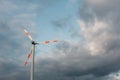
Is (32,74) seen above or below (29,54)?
below

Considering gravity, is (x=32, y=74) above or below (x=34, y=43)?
below

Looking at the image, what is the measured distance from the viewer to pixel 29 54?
151000 mm

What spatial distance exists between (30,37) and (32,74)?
22049 mm

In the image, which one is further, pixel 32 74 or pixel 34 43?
pixel 34 43

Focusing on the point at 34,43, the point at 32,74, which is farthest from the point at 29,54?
the point at 32,74

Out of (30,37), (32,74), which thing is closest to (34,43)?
(30,37)

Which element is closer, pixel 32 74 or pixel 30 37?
pixel 32 74

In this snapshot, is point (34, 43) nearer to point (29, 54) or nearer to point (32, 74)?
point (29, 54)

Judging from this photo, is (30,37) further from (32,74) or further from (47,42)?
(32,74)

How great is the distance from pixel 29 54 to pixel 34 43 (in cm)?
642

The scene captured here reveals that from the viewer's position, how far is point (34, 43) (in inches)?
5930

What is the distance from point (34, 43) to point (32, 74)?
1941 centimetres

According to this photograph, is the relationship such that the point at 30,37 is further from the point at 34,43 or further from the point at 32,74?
the point at 32,74
